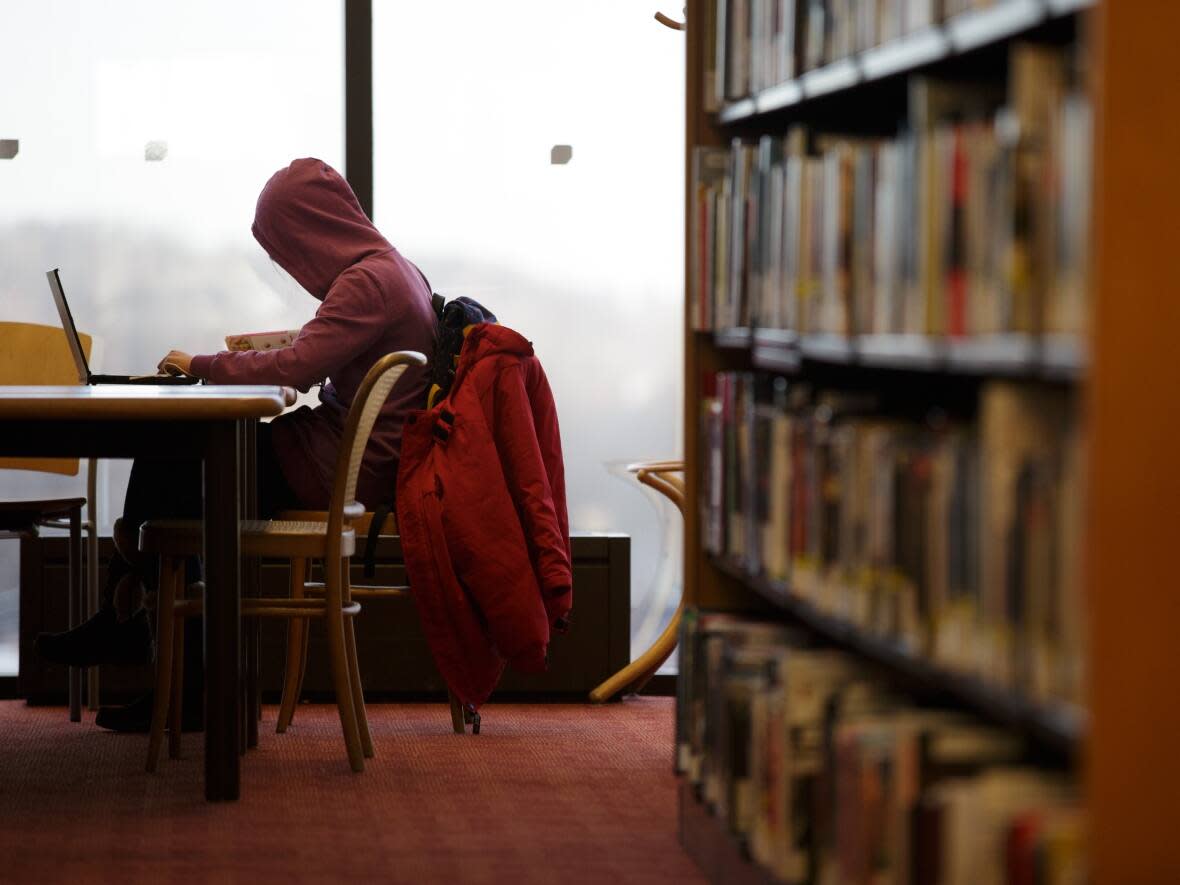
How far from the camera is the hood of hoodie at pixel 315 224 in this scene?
380 centimetres

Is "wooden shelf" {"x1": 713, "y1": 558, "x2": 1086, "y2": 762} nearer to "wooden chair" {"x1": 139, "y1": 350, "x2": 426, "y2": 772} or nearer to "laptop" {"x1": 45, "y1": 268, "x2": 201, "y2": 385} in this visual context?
"wooden chair" {"x1": 139, "y1": 350, "x2": 426, "y2": 772}

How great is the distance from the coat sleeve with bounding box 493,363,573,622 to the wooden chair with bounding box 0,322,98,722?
0.88 m

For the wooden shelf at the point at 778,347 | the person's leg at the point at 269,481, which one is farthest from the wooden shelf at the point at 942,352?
the person's leg at the point at 269,481

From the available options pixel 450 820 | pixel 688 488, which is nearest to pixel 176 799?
pixel 450 820

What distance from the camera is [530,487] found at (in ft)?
11.7

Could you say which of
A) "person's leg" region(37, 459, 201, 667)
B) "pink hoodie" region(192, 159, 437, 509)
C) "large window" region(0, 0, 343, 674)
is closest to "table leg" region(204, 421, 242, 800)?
"person's leg" region(37, 459, 201, 667)

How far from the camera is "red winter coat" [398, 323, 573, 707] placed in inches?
138

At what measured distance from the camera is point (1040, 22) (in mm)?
1386

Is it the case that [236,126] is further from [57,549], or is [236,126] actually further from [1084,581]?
[1084,581]

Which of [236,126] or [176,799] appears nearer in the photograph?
[176,799]

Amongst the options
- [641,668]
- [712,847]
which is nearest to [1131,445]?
[712,847]

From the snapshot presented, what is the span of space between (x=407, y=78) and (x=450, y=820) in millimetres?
2217

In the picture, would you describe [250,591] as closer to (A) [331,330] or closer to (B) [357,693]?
(B) [357,693]

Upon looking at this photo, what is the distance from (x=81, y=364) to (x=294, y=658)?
773 millimetres
